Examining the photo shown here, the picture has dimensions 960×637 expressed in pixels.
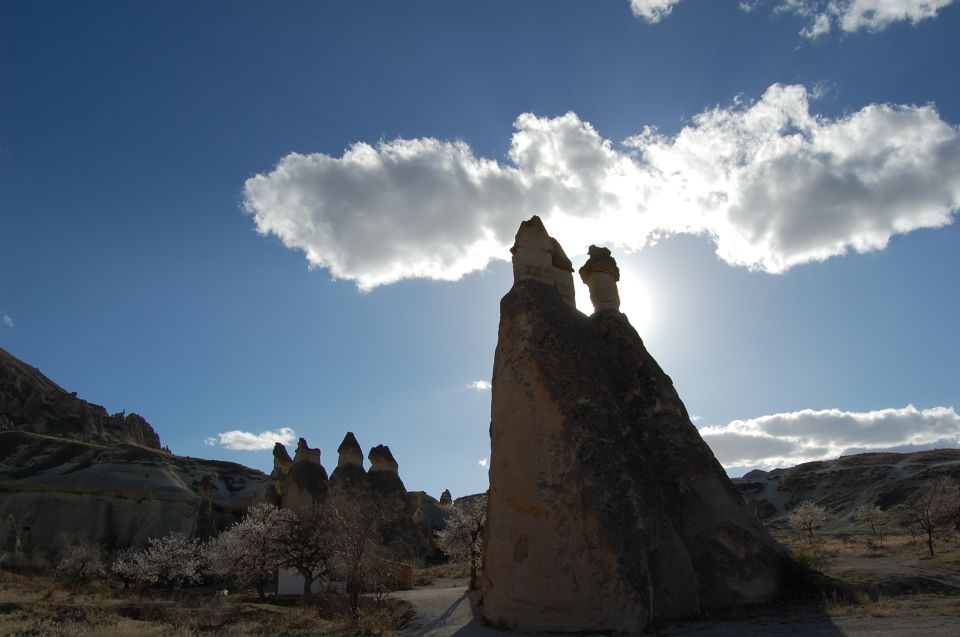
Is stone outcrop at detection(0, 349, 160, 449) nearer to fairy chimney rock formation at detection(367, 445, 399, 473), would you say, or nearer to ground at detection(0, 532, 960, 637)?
fairy chimney rock formation at detection(367, 445, 399, 473)

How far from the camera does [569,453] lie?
13180 millimetres

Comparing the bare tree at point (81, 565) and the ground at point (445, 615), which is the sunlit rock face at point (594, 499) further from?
the bare tree at point (81, 565)

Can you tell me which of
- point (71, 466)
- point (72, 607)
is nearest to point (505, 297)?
point (72, 607)

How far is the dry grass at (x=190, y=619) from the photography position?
14.4 m

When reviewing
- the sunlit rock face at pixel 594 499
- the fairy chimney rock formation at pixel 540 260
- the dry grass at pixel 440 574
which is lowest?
the dry grass at pixel 440 574

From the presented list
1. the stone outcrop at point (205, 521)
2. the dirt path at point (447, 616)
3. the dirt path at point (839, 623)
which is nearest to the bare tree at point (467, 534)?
the dirt path at point (447, 616)

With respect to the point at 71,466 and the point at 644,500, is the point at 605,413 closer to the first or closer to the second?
the point at 644,500

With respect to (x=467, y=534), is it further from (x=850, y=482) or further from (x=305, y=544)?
(x=850, y=482)

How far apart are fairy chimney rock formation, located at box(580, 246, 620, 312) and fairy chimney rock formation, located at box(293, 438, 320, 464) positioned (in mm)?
26699

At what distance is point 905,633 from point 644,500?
15.5ft

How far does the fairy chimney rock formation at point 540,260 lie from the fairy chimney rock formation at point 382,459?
1015 inches

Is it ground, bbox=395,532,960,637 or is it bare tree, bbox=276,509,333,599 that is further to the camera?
bare tree, bbox=276,509,333,599

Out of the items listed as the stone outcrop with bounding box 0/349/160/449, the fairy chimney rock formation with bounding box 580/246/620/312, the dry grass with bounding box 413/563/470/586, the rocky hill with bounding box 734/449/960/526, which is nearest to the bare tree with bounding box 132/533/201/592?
the dry grass with bounding box 413/563/470/586

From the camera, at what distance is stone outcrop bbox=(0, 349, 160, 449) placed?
8349 centimetres
